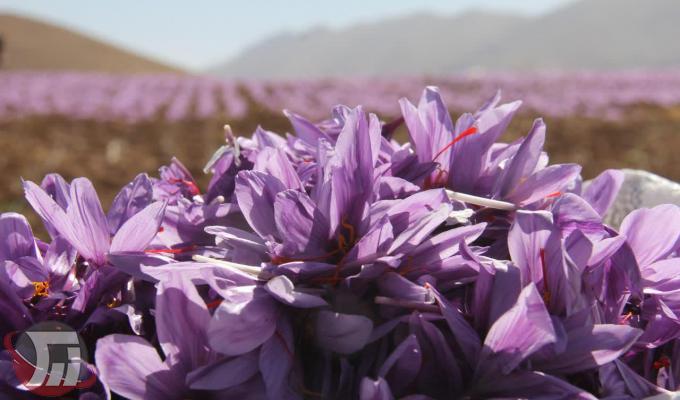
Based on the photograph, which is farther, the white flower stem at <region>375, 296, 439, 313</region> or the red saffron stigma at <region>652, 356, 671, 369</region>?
the red saffron stigma at <region>652, 356, 671, 369</region>

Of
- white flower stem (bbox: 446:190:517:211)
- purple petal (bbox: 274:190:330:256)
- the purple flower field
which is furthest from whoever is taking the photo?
the purple flower field

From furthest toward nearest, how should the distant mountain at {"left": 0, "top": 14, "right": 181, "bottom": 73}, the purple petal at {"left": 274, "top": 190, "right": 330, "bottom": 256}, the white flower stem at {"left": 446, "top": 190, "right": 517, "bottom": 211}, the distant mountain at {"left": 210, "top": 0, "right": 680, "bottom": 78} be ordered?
the distant mountain at {"left": 210, "top": 0, "right": 680, "bottom": 78}
the distant mountain at {"left": 0, "top": 14, "right": 181, "bottom": 73}
the white flower stem at {"left": 446, "top": 190, "right": 517, "bottom": 211}
the purple petal at {"left": 274, "top": 190, "right": 330, "bottom": 256}

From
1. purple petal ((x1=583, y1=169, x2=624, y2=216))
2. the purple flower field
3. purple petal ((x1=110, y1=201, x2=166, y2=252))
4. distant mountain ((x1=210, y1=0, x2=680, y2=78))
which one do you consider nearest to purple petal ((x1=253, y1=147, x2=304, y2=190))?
purple petal ((x1=110, y1=201, x2=166, y2=252))

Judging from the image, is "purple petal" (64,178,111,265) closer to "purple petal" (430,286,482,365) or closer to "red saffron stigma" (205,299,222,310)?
"red saffron stigma" (205,299,222,310)

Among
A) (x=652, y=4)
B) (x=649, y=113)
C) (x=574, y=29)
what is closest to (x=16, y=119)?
(x=649, y=113)

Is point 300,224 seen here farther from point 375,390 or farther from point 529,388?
point 529,388

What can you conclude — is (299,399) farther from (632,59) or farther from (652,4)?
(652,4)
